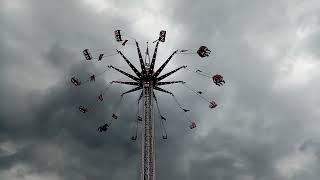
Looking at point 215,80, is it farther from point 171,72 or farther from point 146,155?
point 146,155

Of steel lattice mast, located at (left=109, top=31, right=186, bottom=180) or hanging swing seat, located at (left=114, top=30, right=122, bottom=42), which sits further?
hanging swing seat, located at (left=114, top=30, right=122, bottom=42)

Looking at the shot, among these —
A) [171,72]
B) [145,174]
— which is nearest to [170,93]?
[171,72]

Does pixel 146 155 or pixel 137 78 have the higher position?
pixel 137 78

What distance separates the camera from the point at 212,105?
4469 inches

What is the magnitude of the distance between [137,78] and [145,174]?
2129cm

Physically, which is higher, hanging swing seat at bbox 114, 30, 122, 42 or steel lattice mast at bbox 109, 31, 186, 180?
hanging swing seat at bbox 114, 30, 122, 42

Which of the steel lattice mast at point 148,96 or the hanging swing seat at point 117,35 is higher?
the hanging swing seat at point 117,35

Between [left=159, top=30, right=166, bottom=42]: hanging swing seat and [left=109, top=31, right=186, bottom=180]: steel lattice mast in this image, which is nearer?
[left=109, top=31, right=186, bottom=180]: steel lattice mast

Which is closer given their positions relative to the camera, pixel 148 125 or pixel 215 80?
pixel 148 125

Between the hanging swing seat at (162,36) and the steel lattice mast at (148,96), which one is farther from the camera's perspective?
the hanging swing seat at (162,36)

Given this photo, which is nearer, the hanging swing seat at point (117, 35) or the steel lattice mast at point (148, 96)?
the steel lattice mast at point (148, 96)

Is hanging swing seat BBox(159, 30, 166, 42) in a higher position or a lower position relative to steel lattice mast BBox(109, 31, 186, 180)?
higher

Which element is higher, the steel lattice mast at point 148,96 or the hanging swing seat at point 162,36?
the hanging swing seat at point 162,36

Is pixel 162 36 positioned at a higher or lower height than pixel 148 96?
higher
